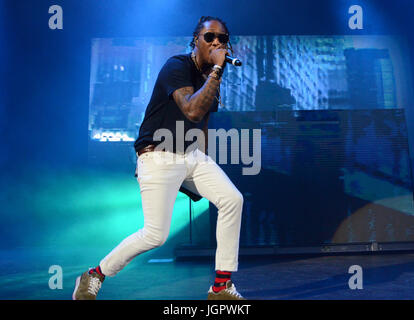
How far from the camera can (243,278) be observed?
2.52m

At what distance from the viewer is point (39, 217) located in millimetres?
5199

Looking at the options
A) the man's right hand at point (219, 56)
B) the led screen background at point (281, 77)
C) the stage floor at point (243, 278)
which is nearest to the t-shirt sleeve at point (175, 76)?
the man's right hand at point (219, 56)

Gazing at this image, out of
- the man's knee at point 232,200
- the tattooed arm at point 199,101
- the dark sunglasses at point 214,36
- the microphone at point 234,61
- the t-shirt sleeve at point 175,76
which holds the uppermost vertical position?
the dark sunglasses at point 214,36

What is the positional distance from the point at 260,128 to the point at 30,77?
11.2 ft

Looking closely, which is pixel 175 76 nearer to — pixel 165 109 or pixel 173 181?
pixel 165 109

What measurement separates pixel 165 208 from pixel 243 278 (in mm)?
1150

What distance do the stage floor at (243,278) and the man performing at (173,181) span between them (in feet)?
1.09

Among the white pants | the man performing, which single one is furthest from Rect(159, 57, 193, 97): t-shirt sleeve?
the white pants

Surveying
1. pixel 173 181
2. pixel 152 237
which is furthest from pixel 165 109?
pixel 152 237

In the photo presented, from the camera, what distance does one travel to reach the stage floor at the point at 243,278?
195 cm

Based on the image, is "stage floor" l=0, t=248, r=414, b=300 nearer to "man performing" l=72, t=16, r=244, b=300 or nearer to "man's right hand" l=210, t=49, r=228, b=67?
"man performing" l=72, t=16, r=244, b=300

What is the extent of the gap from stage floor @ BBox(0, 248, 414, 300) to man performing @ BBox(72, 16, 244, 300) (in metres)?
0.33

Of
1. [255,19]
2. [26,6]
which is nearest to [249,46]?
[255,19]

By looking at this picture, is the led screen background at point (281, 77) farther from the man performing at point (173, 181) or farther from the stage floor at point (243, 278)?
the man performing at point (173, 181)
